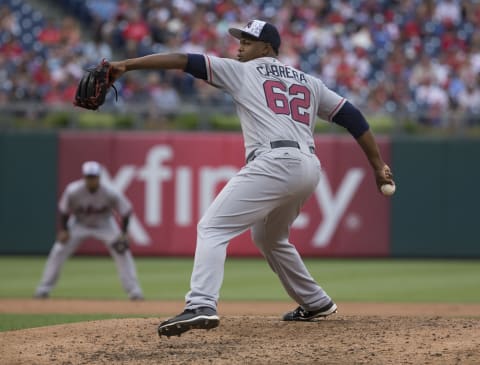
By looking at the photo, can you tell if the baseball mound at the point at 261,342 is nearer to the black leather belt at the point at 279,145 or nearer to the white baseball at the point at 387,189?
the white baseball at the point at 387,189

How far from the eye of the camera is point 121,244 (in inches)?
412

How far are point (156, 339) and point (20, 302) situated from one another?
4.22 m

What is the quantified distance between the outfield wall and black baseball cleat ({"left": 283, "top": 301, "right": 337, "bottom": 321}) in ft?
29.3

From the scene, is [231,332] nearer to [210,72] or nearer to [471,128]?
[210,72]

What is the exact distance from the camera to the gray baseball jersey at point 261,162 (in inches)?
212

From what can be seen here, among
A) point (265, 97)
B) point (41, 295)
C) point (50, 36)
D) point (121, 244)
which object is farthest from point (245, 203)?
point (50, 36)

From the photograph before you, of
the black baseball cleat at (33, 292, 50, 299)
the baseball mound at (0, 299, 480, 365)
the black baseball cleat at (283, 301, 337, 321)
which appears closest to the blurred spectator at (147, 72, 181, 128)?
the black baseball cleat at (33, 292, 50, 299)

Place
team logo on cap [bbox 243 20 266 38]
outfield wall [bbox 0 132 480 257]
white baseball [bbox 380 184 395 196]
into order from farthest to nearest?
1. outfield wall [bbox 0 132 480 257]
2. white baseball [bbox 380 184 395 196]
3. team logo on cap [bbox 243 20 266 38]

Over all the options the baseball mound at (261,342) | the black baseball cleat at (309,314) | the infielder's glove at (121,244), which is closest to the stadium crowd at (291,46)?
the infielder's glove at (121,244)

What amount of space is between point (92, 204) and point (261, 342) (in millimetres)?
5698

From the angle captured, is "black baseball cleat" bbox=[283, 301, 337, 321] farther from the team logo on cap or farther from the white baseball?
the team logo on cap

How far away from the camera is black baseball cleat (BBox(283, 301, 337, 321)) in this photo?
246 inches

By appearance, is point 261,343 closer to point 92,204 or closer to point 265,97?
point 265,97

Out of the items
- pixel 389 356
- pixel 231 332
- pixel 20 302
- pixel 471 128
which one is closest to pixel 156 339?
pixel 231 332
